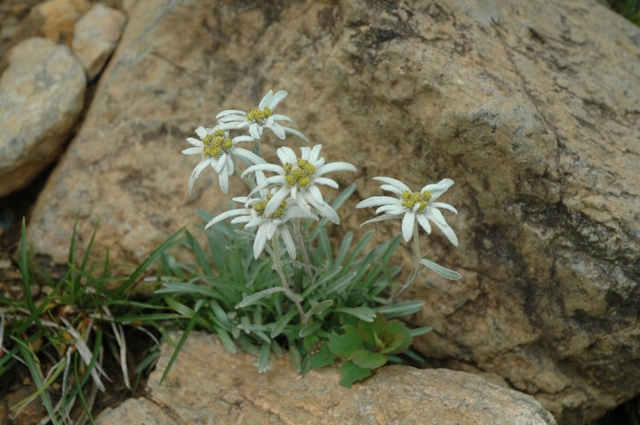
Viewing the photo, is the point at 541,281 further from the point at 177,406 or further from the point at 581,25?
the point at 177,406

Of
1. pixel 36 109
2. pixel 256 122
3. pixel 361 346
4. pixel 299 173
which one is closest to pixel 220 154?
pixel 256 122

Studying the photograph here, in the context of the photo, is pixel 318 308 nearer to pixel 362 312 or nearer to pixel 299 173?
pixel 362 312

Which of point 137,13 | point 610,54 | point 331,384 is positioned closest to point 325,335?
point 331,384

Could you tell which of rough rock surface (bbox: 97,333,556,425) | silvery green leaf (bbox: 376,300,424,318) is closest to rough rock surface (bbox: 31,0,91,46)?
rough rock surface (bbox: 97,333,556,425)

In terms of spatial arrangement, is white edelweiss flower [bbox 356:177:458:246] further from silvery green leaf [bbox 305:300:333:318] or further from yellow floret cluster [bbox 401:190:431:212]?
silvery green leaf [bbox 305:300:333:318]

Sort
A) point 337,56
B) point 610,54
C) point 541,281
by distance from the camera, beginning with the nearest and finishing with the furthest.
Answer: point 541,281 < point 337,56 < point 610,54

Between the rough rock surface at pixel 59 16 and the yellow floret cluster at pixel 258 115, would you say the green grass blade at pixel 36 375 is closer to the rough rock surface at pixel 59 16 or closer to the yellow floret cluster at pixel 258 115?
the yellow floret cluster at pixel 258 115
